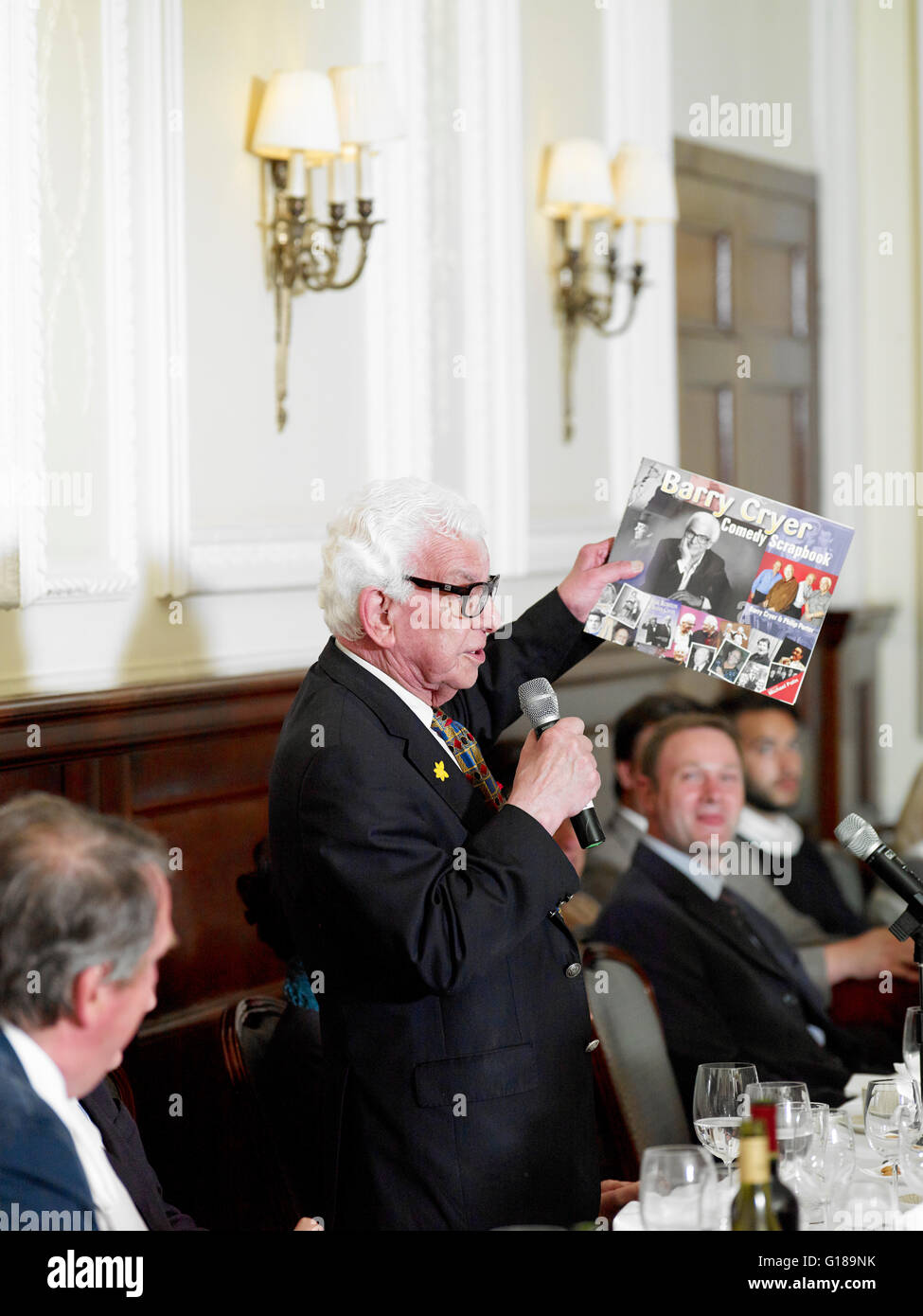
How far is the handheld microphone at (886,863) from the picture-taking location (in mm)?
1812

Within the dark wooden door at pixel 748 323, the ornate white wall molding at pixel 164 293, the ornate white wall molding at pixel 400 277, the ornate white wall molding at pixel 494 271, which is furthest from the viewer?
the dark wooden door at pixel 748 323

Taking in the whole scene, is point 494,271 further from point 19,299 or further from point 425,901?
point 425,901

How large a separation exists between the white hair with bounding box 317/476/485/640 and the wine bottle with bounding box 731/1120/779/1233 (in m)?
0.86

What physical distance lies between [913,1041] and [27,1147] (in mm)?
1353

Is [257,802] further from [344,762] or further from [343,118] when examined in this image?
[343,118]

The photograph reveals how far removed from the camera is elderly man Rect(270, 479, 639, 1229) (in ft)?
6.06

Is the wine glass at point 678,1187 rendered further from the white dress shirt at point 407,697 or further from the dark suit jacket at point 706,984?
the dark suit jacket at point 706,984

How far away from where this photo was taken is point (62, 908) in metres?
1.44

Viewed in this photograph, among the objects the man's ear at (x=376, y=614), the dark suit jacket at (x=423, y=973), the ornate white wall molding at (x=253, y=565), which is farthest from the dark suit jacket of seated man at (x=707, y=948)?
the man's ear at (x=376, y=614)

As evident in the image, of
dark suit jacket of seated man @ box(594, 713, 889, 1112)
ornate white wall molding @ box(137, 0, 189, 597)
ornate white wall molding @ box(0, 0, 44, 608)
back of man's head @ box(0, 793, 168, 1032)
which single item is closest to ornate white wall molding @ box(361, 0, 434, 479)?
ornate white wall molding @ box(137, 0, 189, 597)

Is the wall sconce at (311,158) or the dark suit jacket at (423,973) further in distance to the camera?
the wall sconce at (311,158)

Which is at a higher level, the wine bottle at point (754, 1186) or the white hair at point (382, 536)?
the white hair at point (382, 536)

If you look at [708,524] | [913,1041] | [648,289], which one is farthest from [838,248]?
[913,1041]
